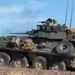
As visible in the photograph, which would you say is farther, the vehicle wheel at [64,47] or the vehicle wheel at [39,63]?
the vehicle wheel at [39,63]

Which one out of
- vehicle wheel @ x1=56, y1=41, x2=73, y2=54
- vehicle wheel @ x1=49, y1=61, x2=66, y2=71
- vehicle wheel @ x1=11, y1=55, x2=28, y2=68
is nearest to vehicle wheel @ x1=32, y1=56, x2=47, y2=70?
vehicle wheel @ x1=49, y1=61, x2=66, y2=71

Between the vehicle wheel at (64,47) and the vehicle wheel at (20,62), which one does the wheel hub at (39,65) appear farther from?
the vehicle wheel at (64,47)

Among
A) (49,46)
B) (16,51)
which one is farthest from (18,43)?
(49,46)

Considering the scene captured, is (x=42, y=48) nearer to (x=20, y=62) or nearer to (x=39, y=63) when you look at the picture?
(x=39, y=63)

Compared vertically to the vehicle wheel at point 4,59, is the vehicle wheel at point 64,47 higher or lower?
higher

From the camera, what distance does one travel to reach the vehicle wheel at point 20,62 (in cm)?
2862

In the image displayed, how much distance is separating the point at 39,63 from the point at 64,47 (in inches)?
99.3

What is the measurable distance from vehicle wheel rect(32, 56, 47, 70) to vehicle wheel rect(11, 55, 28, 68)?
0.76 metres

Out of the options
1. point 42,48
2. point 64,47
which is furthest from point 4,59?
point 64,47

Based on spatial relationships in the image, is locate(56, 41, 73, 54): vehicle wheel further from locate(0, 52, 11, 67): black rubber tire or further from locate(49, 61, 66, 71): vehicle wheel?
locate(0, 52, 11, 67): black rubber tire

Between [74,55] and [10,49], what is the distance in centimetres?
559

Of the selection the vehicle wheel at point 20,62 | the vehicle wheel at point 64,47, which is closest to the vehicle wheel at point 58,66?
the vehicle wheel at point 64,47

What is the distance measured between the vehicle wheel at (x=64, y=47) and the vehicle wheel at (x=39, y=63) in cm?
157

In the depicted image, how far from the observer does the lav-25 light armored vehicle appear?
27312 mm
